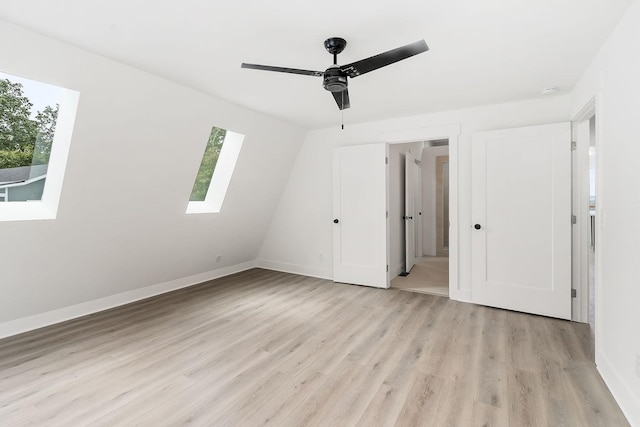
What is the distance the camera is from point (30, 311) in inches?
127

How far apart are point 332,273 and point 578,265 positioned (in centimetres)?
318

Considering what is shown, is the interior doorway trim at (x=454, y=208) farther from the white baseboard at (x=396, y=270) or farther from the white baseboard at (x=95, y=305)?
the white baseboard at (x=95, y=305)

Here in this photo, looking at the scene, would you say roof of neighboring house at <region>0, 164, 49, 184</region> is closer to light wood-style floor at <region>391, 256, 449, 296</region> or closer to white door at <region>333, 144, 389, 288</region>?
white door at <region>333, 144, 389, 288</region>

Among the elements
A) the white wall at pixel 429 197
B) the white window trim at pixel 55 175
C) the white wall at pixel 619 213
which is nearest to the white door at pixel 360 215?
the white wall at pixel 619 213

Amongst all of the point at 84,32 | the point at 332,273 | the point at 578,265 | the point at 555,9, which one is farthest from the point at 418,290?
the point at 84,32

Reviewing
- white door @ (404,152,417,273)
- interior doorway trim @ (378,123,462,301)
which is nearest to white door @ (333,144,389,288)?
interior doorway trim @ (378,123,462,301)

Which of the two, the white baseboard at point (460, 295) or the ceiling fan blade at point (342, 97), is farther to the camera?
the white baseboard at point (460, 295)

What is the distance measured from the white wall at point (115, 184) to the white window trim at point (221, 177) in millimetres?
104

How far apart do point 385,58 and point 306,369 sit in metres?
2.35

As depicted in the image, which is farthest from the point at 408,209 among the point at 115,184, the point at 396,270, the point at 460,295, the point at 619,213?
the point at 115,184

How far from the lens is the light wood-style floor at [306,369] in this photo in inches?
76.3

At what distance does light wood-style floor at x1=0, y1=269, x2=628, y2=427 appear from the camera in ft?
6.36

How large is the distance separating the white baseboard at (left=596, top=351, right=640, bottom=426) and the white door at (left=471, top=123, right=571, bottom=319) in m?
1.21

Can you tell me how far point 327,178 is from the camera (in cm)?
520
